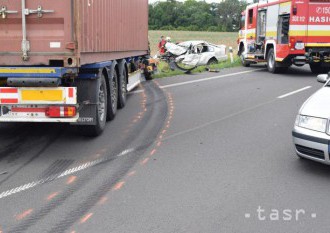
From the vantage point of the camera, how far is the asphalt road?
4.55m

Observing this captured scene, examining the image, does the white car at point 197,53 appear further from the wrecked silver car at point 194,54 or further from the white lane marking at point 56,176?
the white lane marking at point 56,176

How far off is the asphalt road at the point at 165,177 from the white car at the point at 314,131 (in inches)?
12.0

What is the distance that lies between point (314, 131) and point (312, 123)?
0.12m

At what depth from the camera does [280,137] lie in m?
8.17

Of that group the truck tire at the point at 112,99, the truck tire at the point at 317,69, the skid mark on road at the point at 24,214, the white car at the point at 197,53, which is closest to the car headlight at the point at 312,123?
the skid mark on road at the point at 24,214

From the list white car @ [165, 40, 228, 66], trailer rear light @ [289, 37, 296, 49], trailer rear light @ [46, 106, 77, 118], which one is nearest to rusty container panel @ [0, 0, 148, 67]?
trailer rear light @ [46, 106, 77, 118]

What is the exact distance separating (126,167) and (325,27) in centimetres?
1446

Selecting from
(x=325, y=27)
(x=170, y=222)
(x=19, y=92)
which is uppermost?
(x=325, y=27)

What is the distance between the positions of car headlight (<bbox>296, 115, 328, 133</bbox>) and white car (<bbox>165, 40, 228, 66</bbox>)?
1691cm

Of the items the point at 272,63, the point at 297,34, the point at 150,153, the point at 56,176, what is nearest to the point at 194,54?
the point at 272,63

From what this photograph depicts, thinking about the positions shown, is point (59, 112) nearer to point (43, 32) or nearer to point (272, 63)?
point (43, 32)

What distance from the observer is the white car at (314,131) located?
5785 millimetres

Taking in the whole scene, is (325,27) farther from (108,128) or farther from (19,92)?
(19,92)

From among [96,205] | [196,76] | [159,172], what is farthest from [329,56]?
[96,205]
